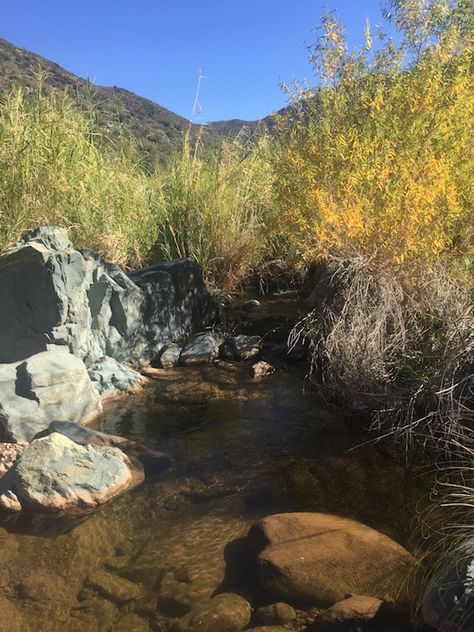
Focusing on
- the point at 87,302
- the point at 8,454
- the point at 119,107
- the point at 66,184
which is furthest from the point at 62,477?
the point at 119,107

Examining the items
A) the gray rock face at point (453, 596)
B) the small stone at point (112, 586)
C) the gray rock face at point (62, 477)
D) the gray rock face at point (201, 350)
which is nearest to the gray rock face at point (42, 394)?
the gray rock face at point (62, 477)

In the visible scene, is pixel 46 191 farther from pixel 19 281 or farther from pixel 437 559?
pixel 437 559

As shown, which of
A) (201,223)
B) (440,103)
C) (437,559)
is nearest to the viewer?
(437,559)

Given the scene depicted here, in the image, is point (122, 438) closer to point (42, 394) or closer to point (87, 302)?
Result: point (42, 394)

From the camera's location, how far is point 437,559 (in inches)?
99.3

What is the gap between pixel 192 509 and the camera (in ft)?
10.1

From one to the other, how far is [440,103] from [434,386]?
7.08ft

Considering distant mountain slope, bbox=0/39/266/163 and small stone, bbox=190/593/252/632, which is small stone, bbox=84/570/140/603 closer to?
small stone, bbox=190/593/252/632

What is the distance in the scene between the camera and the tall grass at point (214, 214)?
7039 mm

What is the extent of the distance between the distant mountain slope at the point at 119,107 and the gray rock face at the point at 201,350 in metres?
3.38

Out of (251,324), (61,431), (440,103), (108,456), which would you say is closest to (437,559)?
(108,456)

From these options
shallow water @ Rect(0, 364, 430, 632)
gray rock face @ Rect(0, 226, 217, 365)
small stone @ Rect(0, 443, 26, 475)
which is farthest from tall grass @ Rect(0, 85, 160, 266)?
shallow water @ Rect(0, 364, 430, 632)

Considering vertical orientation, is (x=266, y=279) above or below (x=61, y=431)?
above

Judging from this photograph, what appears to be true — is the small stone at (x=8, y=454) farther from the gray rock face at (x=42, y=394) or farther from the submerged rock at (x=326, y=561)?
the submerged rock at (x=326, y=561)
